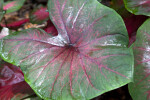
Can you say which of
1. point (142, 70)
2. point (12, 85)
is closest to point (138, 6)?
point (142, 70)

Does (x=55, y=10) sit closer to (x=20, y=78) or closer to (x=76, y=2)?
(x=76, y=2)

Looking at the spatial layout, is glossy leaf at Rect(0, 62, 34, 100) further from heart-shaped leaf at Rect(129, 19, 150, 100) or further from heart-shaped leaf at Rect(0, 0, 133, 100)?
heart-shaped leaf at Rect(129, 19, 150, 100)

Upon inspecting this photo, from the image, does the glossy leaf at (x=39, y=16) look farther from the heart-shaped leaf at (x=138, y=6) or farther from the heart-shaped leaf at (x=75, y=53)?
the heart-shaped leaf at (x=138, y=6)

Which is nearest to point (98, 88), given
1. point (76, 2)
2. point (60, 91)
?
point (60, 91)

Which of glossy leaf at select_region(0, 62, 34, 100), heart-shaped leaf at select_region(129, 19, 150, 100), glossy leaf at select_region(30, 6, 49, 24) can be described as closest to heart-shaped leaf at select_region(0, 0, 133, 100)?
heart-shaped leaf at select_region(129, 19, 150, 100)

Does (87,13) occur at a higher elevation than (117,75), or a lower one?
higher

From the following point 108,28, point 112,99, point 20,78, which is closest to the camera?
point 108,28

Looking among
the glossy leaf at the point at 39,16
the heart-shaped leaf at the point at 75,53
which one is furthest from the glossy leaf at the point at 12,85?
the glossy leaf at the point at 39,16
